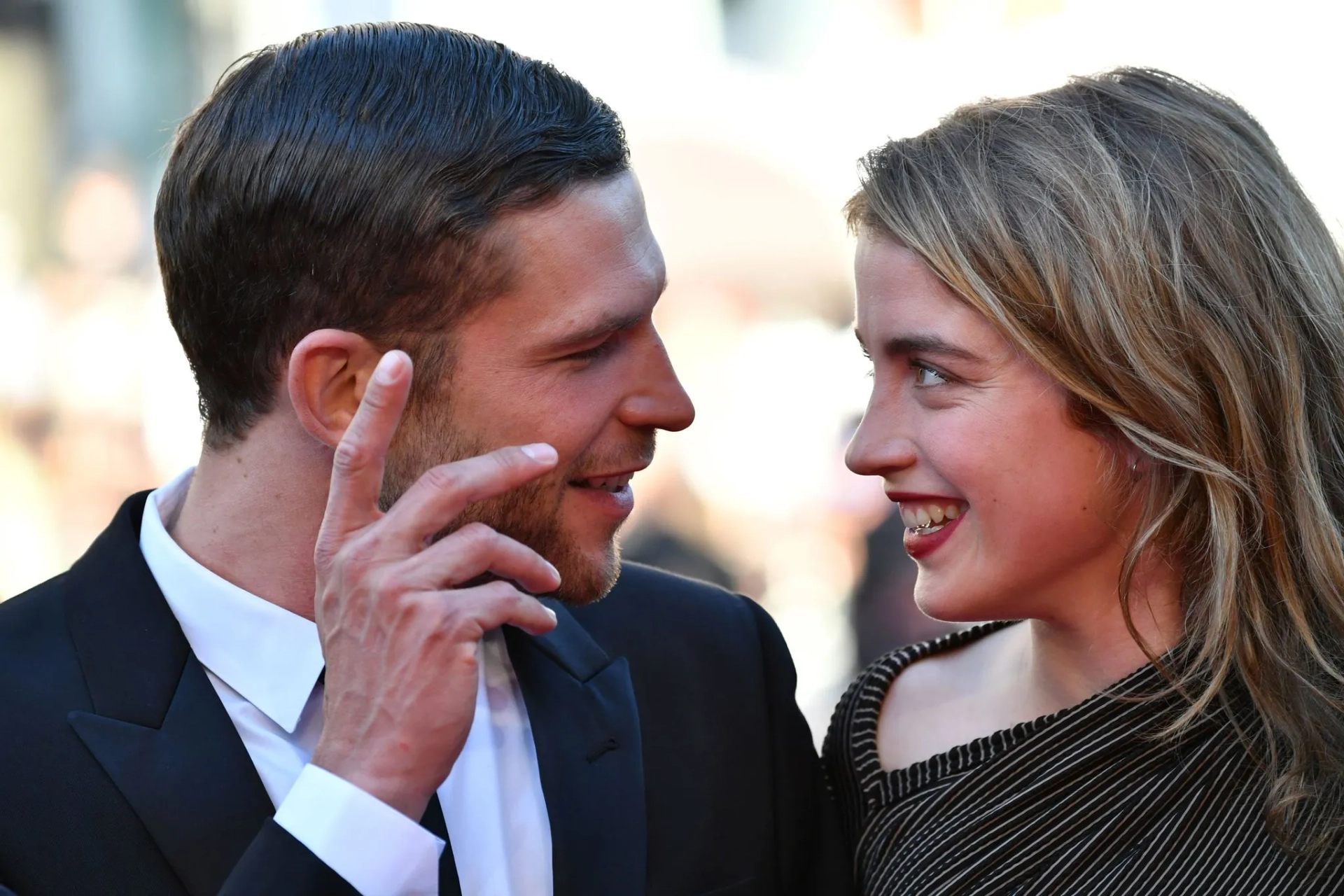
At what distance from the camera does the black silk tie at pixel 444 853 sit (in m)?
1.91

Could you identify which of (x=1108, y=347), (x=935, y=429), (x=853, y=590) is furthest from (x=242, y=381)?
(x=853, y=590)

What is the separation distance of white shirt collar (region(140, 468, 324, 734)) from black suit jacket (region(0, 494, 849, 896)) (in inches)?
1.3

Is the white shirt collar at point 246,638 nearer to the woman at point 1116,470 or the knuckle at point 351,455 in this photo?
the knuckle at point 351,455

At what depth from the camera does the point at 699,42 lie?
21.5 ft

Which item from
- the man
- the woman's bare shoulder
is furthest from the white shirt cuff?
the woman's bare shoulder

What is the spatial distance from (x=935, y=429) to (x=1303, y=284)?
2.12 feet

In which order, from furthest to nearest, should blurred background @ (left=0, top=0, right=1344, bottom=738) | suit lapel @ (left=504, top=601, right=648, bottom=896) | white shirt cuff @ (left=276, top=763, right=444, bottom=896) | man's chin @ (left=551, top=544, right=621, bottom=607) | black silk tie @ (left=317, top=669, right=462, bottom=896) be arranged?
blurred background @ (left=0, top=0, right=1344, bottom=738)
man's chin @ (left=551, top=544, right=621, bottom=607)
suit lapel @ (left=504, top=601, right=648, bottom=896)
black silk tie @ (left=317, top=669, right=462, bottom=896)
white shirt cuff @ (left=276, top=763, right=444, bottom=896)

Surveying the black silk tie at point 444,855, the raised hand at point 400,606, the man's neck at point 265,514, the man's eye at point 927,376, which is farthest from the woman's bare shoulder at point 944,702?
the man's neck at point 265,514

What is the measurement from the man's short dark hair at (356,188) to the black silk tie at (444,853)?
59cm

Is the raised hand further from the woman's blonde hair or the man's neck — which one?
the woman's blonde hair

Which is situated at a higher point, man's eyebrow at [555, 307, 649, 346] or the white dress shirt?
man's eyebrow at [555, 307, 649, 346]

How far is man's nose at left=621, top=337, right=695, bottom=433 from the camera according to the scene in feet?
7.29

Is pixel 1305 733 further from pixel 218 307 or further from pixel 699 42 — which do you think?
pixel 699 42

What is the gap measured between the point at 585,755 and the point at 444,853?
0.30 meters
